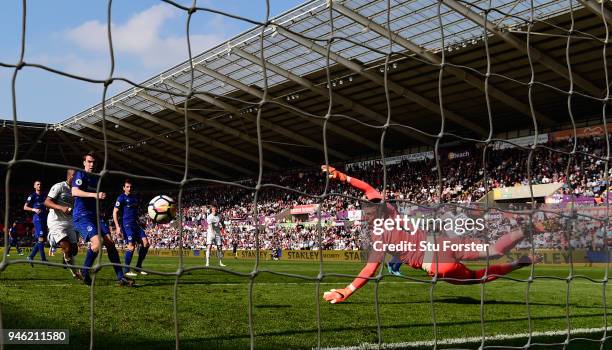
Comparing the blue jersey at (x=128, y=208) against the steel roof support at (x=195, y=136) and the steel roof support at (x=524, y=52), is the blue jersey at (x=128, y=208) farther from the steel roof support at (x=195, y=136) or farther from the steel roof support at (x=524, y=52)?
the steel roof support at (x=195, y=136)

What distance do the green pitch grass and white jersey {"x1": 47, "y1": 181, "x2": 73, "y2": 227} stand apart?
861mm

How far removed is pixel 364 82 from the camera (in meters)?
25.5

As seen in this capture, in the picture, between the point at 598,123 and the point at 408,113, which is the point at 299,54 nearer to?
the point at 408,113

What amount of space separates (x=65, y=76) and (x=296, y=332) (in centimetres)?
345

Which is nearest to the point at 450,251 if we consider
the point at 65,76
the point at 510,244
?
the point at 510,244

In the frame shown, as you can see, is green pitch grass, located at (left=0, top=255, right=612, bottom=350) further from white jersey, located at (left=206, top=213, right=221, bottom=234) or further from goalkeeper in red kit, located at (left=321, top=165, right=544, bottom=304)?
white jersey, located at (left=206, top=213, right=221, bottom=234)

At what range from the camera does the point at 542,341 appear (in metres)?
5.01

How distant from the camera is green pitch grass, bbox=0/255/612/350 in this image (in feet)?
15.7

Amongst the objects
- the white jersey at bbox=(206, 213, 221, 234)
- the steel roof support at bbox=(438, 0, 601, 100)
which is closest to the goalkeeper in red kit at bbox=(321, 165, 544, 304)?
the white jersey at bbox=(206, 213, 221, 234)

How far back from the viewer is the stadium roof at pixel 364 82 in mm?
19750

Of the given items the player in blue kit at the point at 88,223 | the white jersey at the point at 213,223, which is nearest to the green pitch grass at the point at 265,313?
the player in blue kit at the point at 88,223

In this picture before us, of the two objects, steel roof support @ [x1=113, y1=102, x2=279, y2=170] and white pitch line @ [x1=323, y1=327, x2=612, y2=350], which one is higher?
steel roof support @ [x1=113, y1=102, x2=279, y2=170]

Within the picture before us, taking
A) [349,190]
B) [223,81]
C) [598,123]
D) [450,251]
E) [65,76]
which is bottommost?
[450,251]

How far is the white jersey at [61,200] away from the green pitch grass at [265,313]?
0.86 meters
